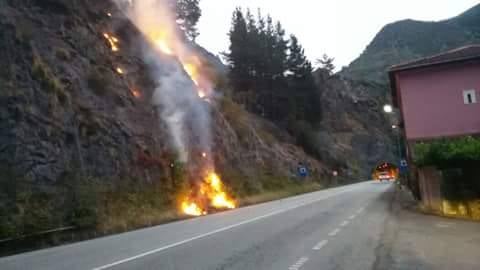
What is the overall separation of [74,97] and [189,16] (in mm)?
44914

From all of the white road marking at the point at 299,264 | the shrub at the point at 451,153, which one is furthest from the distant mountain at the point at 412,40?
the white road marking at the point at 299,264

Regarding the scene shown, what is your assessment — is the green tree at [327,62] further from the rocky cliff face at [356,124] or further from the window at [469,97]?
the window at [469,97]

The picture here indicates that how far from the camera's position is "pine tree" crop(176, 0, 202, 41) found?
6406cm

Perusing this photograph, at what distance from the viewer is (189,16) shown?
216 feet

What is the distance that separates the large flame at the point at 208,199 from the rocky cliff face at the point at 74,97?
2569mm

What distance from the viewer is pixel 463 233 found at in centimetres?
1230

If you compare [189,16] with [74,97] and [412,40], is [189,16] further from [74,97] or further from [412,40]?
[412,40]

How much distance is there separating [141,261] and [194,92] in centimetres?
2887

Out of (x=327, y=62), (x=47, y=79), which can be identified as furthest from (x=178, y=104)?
(x=327, y=62)

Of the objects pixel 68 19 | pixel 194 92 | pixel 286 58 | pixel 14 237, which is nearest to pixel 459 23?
pixel 286 58

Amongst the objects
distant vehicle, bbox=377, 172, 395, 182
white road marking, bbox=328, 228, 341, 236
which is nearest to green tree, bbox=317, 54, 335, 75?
distant vehicle, bbox=377, 172, 395, 182

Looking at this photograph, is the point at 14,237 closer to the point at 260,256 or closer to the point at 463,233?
the point at 260,256

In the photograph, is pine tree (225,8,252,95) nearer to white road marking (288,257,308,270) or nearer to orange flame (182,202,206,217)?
orange flame (182,202,206,217)

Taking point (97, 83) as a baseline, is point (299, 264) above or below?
below
